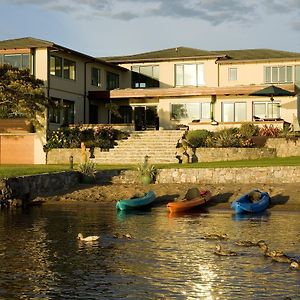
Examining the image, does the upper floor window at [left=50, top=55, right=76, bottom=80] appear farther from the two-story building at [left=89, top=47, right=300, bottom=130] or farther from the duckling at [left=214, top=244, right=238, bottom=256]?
the duckling at [left=214, top=244, right=238, bottom=256]

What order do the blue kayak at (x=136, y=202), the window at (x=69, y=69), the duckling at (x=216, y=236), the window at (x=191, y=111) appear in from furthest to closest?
the window at (x=191, y=111), the window at (x=69, y=69), the blue kayak at (x=136, y=202), the duckling at (x=216, y=236)

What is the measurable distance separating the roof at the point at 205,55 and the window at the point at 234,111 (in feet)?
14.9

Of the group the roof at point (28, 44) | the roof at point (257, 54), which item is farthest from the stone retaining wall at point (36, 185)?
the roof at point (257, 54)

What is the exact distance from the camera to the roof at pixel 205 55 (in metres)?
56.0

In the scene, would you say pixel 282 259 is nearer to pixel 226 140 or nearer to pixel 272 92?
pixel 226 140

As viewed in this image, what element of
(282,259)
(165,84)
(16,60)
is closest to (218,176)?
(16,60)

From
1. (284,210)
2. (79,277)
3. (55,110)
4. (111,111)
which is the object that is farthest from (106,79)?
(79,277)

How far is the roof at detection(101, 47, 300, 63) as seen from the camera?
2206 inches

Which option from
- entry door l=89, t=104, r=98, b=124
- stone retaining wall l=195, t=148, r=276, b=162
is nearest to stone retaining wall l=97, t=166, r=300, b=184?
stone retaining wall l=195, t=148, r=276, b=162

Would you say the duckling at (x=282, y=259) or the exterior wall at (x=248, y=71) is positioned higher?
the exterior wall at (x=248, y=71)

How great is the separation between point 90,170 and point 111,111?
16651 mm

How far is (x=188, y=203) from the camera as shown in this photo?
31453 mm

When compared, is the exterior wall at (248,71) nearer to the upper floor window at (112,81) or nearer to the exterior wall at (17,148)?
the upper floor window at (112,81)

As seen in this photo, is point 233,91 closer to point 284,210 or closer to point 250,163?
point 250,163
